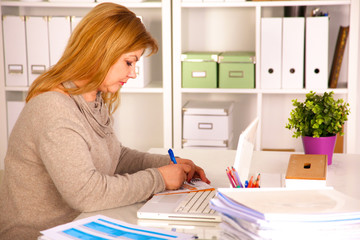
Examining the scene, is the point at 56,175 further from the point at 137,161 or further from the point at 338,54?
the point at 338,54

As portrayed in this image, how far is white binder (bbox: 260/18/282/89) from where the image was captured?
2779 mm

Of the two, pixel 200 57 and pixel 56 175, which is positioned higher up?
pixel 200 57

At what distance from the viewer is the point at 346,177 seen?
5.04 ft

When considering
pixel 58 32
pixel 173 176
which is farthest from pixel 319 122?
pixel 58 32

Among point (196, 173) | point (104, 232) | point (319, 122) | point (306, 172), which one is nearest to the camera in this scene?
point (104, 232)

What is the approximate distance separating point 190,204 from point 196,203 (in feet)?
0.06

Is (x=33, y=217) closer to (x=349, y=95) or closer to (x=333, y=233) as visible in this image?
(x=333, y=233)

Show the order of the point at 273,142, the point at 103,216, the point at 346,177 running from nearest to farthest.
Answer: the point at 103,216
the point at 346,177
the point at 273,142

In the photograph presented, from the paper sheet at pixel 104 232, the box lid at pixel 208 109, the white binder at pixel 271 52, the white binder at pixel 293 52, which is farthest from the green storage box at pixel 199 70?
the paper sheet at pixel 104 232

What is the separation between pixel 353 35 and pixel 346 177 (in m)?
1.42

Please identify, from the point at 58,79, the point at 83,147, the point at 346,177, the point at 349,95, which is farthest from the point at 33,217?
the point at 349,95

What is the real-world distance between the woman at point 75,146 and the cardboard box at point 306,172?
0.83 ft

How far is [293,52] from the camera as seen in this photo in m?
2.78

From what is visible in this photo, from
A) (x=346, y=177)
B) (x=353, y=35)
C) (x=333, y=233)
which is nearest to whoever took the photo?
(x=333, y=233)
